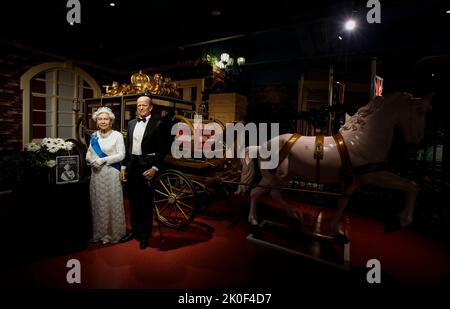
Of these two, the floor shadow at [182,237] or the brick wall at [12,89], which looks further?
the brick wall at [12,89]

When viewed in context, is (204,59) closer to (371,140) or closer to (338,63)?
(338,63)

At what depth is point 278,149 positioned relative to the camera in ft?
10.6

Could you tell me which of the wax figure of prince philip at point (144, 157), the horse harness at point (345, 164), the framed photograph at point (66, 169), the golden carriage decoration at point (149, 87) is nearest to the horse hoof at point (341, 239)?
the horse harness at point (345, 164)

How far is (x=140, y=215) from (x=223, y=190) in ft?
5.59

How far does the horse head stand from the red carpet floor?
5.11 ft

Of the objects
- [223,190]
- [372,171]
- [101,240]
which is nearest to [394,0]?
[372,171]

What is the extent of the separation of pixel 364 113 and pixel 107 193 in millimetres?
3314

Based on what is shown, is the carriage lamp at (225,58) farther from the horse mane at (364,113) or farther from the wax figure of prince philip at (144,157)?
the horse mane at (364,113)

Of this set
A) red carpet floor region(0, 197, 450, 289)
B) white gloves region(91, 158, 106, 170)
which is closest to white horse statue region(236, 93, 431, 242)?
red carpet floor region(0, 197, 450, 289)

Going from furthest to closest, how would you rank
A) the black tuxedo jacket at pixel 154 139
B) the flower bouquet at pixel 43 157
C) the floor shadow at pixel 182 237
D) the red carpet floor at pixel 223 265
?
1. the floor shadow at pixel 182 237
2. the black tuxedo jacket at pixel 154 139
3. the flower bouquet at pixel 43 157
4. the red carpet floor at pixel 223 265

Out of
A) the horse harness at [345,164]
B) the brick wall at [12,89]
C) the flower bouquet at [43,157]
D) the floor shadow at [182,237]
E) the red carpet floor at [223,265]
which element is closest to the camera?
the red carpet floor at [223,265]

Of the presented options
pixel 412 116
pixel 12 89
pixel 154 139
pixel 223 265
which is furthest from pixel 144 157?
pixel 12 89

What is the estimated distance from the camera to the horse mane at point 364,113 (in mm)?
2703

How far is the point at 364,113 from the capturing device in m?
2.81
